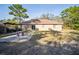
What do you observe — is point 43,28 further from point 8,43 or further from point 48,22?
point 8,43

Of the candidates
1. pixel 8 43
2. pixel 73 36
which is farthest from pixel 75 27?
pixel 8 43

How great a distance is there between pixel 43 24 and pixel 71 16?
1.46ft

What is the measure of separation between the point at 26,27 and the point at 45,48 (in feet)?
1.42

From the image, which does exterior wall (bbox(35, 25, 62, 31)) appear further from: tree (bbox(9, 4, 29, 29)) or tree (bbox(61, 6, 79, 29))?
tree (bbox(9, 4, 29, 29))

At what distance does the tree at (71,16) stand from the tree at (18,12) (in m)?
0.58

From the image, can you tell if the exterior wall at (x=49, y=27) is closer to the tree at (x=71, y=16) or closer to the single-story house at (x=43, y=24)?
the single-story house at (x=43, y=24)

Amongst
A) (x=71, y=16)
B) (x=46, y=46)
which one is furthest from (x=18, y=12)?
(x=71, y=16)

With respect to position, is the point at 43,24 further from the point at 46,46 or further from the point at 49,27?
the point at 46,46

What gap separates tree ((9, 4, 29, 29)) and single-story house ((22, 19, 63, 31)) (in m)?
0.10

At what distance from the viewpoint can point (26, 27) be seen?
6500 millimetres

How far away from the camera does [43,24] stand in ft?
21.3

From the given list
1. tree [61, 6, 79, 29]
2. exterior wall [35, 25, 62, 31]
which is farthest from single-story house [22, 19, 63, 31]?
tree [61, 6, 79, 29]

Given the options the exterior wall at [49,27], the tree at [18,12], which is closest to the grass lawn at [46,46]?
the exterior wall at [49,27]
